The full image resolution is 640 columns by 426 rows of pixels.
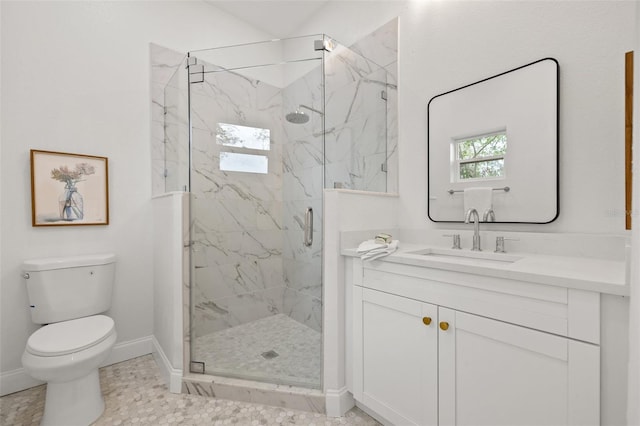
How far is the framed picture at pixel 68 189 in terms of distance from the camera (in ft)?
6.09

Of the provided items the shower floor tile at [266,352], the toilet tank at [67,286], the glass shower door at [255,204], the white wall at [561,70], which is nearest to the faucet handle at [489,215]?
the white wall at [561,70]

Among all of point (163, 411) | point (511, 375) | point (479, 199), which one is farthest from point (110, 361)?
point (479, 199)

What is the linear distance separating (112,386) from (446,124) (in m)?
2.72

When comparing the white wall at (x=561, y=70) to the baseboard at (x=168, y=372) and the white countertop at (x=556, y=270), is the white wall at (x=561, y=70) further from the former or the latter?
the baseboard at (x=168, y=372)

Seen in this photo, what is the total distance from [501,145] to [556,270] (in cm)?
81

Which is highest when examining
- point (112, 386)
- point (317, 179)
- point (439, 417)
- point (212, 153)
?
point (212, 153)

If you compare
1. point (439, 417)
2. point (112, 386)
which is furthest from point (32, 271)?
point (439, 417)

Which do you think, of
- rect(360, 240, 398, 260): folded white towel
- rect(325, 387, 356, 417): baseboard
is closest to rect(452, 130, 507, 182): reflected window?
rect(360, 240, 398, 260): folded white towel

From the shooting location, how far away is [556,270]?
100 cm

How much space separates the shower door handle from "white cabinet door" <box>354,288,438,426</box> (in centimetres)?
53

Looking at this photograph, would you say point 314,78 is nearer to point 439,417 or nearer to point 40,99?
point 40,99

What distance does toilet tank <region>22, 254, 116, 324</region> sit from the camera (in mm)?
1750

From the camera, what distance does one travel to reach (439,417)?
122 cm

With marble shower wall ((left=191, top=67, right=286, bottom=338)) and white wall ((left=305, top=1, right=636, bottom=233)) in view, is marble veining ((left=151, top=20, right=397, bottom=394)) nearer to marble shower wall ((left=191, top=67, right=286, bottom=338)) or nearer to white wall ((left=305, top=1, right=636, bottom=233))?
marble shower wall ((left=191, top=67, right=286, bottom=338))
